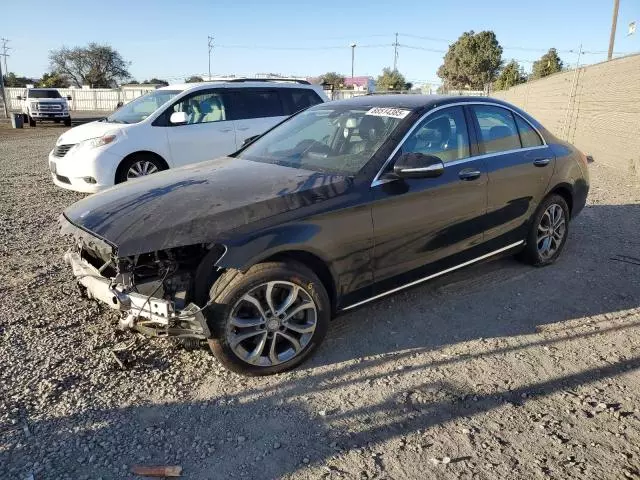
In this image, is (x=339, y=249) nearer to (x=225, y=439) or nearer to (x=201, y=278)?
(x=201, y=278)

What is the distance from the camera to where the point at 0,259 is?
17.5 feet

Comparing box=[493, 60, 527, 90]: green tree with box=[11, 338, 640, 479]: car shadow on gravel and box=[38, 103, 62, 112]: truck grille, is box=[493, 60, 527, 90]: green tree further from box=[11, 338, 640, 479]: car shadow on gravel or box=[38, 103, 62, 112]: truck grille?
box=[11, 338, 640, 479]: car shadow on gravel

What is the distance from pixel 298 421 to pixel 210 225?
1.22m

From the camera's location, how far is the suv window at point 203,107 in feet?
27.1

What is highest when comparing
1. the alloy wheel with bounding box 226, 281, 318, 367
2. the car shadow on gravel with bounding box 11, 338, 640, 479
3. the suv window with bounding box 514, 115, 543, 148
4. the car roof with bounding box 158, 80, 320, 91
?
the car roof with bounding box 158, 80, 320, 91

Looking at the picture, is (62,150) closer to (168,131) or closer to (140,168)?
(140,168)

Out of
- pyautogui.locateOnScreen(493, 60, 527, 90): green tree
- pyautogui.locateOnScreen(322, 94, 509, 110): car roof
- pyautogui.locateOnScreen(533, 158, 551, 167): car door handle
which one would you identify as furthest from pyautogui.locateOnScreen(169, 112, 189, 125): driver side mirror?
pyautogui.locateOnScreen(493, 60, 527, 90): green tree

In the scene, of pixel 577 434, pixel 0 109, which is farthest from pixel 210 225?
pixel 0 109

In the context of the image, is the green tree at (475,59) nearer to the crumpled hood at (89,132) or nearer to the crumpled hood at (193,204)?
the crumpled hood at (89,132)

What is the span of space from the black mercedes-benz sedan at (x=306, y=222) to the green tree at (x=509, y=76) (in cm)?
4848

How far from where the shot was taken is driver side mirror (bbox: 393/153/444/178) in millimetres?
3605

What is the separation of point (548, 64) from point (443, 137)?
53651mm

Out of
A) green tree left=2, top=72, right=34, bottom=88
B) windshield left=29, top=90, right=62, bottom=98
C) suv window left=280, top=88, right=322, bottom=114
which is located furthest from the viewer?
green tree left=2, top=72, right=34, bottom=88

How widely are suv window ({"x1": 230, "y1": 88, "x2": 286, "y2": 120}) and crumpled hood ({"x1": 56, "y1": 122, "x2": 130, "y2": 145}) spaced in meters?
1.84
